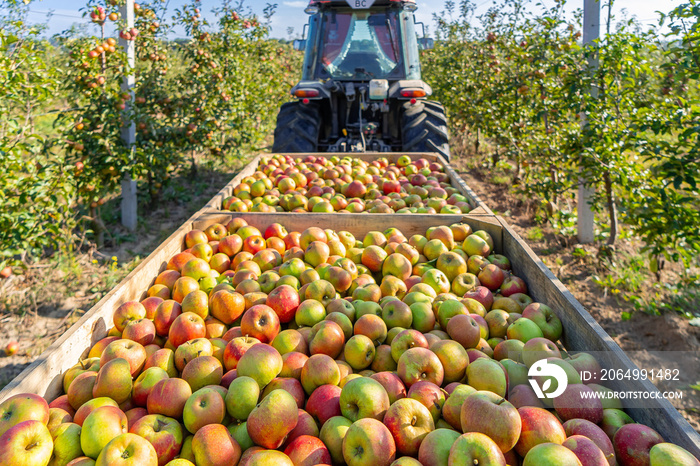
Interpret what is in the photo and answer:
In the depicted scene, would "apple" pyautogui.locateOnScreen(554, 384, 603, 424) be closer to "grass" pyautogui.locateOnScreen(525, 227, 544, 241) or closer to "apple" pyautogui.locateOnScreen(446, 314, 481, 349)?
"apple" pyautogui.locateOnScreen(446, 314, 481, 349)

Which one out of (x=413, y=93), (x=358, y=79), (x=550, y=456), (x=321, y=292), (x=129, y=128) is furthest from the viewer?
(x=358, y=79)

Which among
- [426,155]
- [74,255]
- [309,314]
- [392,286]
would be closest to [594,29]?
[426,155]

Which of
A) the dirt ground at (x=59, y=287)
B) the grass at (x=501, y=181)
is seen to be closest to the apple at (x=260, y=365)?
the dirt ground at (x=59, y=287)

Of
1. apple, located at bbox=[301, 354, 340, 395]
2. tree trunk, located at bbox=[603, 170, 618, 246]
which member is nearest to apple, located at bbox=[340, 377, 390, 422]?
apple, located at bbox=[301, 354, 340, 395]

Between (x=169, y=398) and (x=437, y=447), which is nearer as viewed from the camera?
(x=437, y=447)

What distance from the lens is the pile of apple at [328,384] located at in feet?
4.46

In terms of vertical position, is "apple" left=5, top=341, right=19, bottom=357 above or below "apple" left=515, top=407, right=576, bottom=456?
below

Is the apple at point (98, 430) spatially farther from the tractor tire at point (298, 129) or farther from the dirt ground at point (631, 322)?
the tractor tire at point (298, 129)

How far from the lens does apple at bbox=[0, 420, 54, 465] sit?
1.27 metres

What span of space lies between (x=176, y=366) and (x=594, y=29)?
4990mm

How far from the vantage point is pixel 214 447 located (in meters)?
1.37

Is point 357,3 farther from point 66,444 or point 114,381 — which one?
point 66,444

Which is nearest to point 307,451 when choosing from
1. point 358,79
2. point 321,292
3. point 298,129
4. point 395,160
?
point 321,292

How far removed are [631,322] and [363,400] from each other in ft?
10.2
